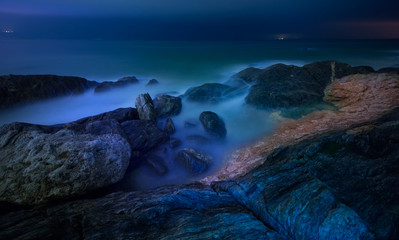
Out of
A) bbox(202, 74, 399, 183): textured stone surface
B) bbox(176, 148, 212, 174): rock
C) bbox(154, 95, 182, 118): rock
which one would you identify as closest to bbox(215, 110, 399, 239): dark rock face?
bbox(202, 74, 399, 183): textured stone surface

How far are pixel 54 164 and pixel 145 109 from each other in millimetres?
3769

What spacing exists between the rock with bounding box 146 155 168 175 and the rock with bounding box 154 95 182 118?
243cm

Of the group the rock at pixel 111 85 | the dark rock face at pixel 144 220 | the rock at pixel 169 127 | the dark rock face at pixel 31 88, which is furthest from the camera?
the rock at pixel 111 85

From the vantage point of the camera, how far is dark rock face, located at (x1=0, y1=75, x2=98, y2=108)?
8.59 m

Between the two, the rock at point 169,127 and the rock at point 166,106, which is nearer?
the rock at point 169,127

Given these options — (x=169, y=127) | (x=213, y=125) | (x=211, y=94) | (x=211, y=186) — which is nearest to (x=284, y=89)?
(x=211, y=94)

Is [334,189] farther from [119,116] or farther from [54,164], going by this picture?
[119,116]

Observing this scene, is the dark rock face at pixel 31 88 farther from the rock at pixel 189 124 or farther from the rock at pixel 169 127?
the rock at pixel 189 124

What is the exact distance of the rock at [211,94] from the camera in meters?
9.67

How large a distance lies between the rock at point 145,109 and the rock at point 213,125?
6.33 ft

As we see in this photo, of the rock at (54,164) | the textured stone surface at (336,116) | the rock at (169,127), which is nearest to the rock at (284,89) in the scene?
the textured stone surface at (336,116)

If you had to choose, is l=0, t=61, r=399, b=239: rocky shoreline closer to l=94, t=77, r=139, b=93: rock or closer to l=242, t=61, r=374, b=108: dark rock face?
l=242, t=61, r=374, b=108: dark rock face

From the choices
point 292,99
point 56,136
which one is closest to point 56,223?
point 56,136

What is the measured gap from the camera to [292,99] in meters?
8.33
